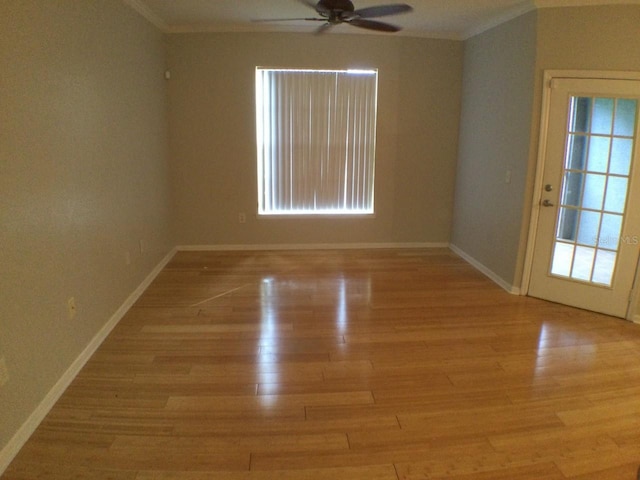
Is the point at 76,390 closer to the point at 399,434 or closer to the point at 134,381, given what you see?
the point at 134,381

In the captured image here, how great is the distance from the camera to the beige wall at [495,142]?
3924 millimetres

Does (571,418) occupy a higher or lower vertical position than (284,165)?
lower

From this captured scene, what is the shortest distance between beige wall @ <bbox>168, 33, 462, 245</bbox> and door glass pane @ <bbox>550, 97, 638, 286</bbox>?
1869 millimetres

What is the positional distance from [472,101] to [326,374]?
3751 mm

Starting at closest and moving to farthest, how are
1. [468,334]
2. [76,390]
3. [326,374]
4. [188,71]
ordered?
[76,390] < [326,374] < [468,334] < [188,71]

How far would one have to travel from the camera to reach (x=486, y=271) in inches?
185

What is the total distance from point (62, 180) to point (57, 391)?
1.20 metres

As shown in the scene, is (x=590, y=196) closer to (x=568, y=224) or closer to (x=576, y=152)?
A: (x=568, y=224)

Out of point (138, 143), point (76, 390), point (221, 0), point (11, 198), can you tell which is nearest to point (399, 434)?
point (76, 390)

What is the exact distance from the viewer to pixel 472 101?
16.5 feet

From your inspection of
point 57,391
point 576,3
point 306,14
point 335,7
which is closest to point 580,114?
point 576,3

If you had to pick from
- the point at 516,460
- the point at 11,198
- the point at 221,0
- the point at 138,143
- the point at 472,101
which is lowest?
the point at 516,460

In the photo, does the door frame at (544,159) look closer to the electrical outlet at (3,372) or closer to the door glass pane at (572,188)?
the door glass pane at (572,188)

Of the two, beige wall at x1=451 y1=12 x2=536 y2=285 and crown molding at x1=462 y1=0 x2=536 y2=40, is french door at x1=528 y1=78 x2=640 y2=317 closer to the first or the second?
beige wall at x1=451 y1=12 x2=536 y2=285
